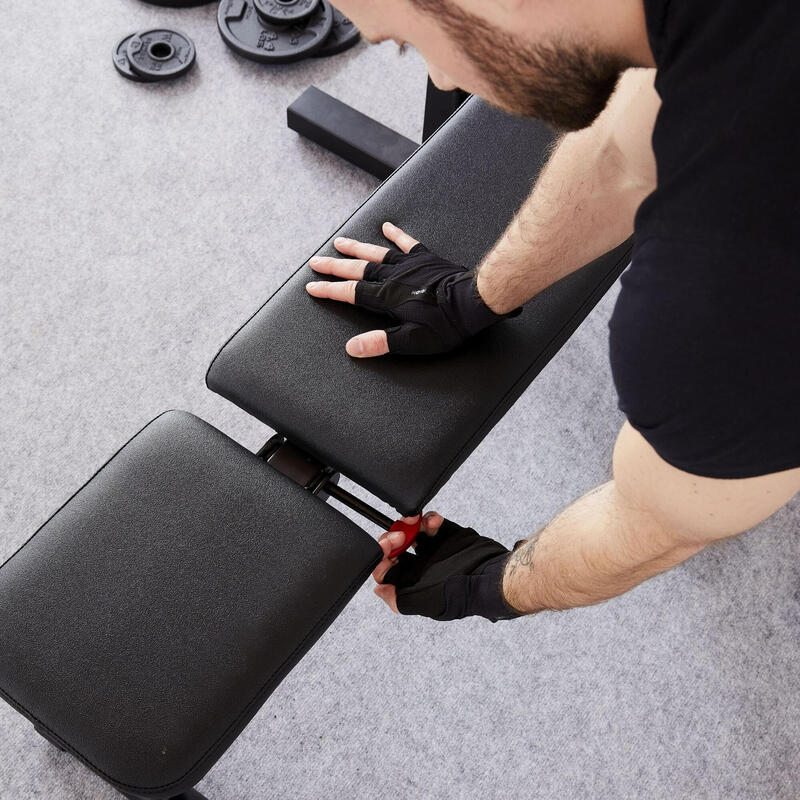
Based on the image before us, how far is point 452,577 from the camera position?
1095mm

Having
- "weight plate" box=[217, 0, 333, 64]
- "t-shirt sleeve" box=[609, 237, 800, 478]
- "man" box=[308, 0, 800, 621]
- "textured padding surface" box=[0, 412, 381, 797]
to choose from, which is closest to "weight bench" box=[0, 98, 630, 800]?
"textured padding surface" box=[0, 412, 381, 797]

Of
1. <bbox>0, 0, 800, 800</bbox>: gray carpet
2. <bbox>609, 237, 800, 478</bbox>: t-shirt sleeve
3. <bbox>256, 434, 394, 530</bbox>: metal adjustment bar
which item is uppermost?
<bbox>609, 237, 800, 478</bbox>: t-shirt sleeve

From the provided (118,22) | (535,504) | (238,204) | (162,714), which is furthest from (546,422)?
(118,22)

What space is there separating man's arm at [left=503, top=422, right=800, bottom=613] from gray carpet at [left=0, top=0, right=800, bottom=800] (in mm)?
416

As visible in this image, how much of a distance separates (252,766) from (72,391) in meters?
0.68

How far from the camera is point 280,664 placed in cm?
96

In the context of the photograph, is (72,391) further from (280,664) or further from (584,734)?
(584,734)

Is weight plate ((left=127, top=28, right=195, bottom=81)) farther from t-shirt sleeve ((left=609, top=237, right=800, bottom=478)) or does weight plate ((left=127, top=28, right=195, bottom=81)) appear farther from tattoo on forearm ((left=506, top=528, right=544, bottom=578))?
t-shirt sleeve ((left=609, top=237, right=800, bottom=478))

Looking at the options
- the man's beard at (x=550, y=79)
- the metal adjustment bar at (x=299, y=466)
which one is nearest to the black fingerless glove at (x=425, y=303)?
the metal adjustment bar at (x=299, y=466)

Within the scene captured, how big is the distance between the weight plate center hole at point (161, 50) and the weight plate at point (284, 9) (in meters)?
0.20

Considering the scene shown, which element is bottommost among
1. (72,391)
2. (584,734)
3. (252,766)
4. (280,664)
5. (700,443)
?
(584,734)

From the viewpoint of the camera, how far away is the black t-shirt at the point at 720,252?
0.58m

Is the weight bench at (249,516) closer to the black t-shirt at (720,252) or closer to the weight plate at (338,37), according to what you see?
the black t-shirt at (720,252)

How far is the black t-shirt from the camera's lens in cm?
58
